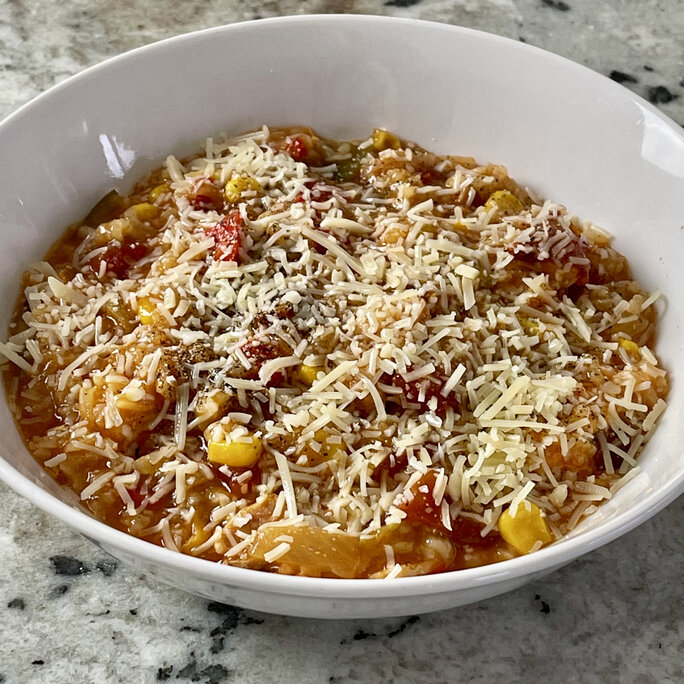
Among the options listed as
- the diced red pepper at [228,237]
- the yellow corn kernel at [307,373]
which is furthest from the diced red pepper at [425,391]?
the diced red pepper at [228,237]

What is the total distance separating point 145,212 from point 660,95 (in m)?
3.10

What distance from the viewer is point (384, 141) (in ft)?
13.4

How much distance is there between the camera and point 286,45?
4.05m

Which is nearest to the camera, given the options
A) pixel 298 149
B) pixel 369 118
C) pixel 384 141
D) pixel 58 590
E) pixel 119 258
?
pixel 58 590

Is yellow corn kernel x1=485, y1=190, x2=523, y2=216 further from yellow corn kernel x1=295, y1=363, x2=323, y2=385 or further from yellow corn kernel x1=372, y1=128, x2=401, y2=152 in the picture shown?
yellow corn kernel x1=295, y1=363, x2=323, y2=385

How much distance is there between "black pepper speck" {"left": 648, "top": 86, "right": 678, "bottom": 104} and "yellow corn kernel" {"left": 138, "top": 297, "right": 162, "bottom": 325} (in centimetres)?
325

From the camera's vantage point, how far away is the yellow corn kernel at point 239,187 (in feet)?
12.1

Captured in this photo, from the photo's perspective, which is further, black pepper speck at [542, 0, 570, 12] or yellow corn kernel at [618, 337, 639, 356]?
black pepper speck at [542, 0, 570, 12]

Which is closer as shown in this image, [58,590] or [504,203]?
[58,590]

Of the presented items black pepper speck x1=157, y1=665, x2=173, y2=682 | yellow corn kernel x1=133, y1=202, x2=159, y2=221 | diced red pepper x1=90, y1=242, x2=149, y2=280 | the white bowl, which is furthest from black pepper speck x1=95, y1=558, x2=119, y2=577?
yellow corn kernel x1=133, y1=202, x2=159, y2=221

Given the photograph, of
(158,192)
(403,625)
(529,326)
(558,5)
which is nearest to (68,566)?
(403,625)

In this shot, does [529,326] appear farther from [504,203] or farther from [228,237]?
[228,237]

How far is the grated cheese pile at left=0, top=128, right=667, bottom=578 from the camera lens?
9.22 ft

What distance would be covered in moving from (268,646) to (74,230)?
1.97m
